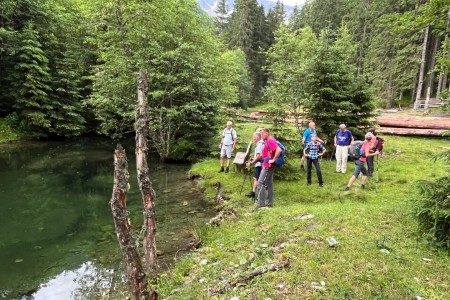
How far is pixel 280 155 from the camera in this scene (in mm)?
10062

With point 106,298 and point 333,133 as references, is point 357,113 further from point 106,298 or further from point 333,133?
point 106,298

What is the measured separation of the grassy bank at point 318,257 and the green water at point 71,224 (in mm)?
1512

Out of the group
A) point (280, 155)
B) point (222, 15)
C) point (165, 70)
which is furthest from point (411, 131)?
point (222, 15)

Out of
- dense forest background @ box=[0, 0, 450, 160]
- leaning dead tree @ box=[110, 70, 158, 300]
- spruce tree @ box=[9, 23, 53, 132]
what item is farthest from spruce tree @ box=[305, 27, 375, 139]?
spruce tree @ box=[9, 23, 53, 132]

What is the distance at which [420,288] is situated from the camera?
536 cm

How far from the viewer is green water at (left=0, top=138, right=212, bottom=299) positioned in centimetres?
765

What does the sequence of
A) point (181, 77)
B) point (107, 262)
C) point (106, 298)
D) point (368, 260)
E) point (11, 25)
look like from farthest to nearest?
1. point (11, 25)
2. point (181, 77)
3. point (107, 262)
4. point (106, 298)
5. point (368, 260)

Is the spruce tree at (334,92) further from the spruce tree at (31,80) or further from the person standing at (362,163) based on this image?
the spruce tree at (31,80)

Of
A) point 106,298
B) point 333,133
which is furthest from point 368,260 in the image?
point 333,133

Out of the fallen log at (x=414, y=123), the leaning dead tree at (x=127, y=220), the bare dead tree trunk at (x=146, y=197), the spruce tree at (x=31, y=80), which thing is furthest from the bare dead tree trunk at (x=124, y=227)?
the spruce tree at (x=31, y=80)

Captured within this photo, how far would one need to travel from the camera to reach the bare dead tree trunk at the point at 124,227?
550cm

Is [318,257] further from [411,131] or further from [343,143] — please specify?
[411,131]

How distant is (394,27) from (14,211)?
14.0m

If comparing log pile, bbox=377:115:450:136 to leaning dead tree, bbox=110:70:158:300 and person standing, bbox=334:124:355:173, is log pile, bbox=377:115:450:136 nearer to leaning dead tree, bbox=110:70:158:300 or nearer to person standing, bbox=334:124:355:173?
person standing, bbox=334:124:355:173
